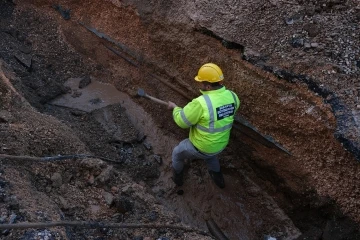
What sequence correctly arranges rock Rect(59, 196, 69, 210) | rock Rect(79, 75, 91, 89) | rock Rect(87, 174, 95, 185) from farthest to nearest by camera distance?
1. rock Rect(79, 75, 91, 89)
2. rock Rect(87, 174, 95, 185)
3. rock Rect(59, 196, 69, 210)

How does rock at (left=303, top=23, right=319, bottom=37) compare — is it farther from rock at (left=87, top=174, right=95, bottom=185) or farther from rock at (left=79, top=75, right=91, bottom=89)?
rock at (left=79, top=75, right=91, bottom=89)

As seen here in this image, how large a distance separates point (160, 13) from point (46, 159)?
3.07 metres

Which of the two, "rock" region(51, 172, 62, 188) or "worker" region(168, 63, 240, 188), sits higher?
"worker" region(168, 63, 240, 188)

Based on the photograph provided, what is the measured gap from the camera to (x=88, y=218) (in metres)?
4.25

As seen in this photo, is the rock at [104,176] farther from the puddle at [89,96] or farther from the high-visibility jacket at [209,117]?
the puddle at [89,96]

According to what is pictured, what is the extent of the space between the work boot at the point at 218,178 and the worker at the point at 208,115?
512 mm

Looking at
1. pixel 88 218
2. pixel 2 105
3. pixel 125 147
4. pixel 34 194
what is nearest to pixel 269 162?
pixel 125 147

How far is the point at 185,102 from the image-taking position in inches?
253

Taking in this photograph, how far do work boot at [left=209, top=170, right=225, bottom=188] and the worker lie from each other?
20.2 inches

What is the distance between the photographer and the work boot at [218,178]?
585cm

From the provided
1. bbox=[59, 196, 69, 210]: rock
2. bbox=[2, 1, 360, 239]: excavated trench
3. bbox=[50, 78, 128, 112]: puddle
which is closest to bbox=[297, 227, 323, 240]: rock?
bbox=[2, 1, 360, 239]: excavated trench

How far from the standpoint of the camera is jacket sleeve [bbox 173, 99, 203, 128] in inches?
191

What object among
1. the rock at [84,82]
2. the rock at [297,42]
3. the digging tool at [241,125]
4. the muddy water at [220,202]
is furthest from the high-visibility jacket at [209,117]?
the rock at [84,82]

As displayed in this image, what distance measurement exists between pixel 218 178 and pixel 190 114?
4.58ft
